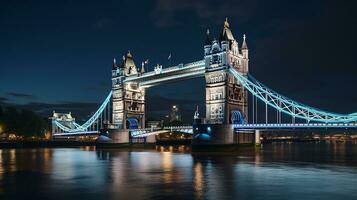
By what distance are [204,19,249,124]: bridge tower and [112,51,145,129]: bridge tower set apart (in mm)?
24421

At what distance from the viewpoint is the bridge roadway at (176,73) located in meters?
66.6

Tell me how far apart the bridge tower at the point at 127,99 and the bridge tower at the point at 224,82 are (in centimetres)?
→ 2442

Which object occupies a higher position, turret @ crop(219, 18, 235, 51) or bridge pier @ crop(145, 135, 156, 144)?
turret @ crop(219, 18, 235, 51)

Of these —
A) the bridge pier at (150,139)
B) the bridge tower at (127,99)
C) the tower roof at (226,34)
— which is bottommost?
the bridge pier at (150,139)

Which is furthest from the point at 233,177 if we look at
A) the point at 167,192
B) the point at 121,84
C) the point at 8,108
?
the point at 8,108

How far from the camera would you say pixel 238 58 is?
63812mm

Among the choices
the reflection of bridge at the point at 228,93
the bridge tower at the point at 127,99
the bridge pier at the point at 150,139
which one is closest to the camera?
the reflection of bridge at the point at 228,93

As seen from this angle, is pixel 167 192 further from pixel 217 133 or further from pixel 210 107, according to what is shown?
pixel 210 107

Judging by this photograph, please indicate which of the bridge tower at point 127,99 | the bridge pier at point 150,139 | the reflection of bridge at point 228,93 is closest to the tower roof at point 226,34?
the reflection of bridge at point 228,93

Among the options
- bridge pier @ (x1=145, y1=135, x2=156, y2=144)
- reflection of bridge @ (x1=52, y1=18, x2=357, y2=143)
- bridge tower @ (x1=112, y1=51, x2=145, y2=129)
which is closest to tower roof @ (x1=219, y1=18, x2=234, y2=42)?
reflection of bridge @ (x1=52, y1=18, x2=357, y2=143)

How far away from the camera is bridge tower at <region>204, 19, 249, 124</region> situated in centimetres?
6091

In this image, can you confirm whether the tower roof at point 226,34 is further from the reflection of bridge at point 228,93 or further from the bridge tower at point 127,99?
the bridge tower at point 127,99

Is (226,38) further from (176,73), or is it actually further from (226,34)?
(176,73)

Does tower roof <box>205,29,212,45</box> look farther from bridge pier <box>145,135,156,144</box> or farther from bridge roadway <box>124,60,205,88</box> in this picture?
bridge pier <box>145,135,156,144</box>
